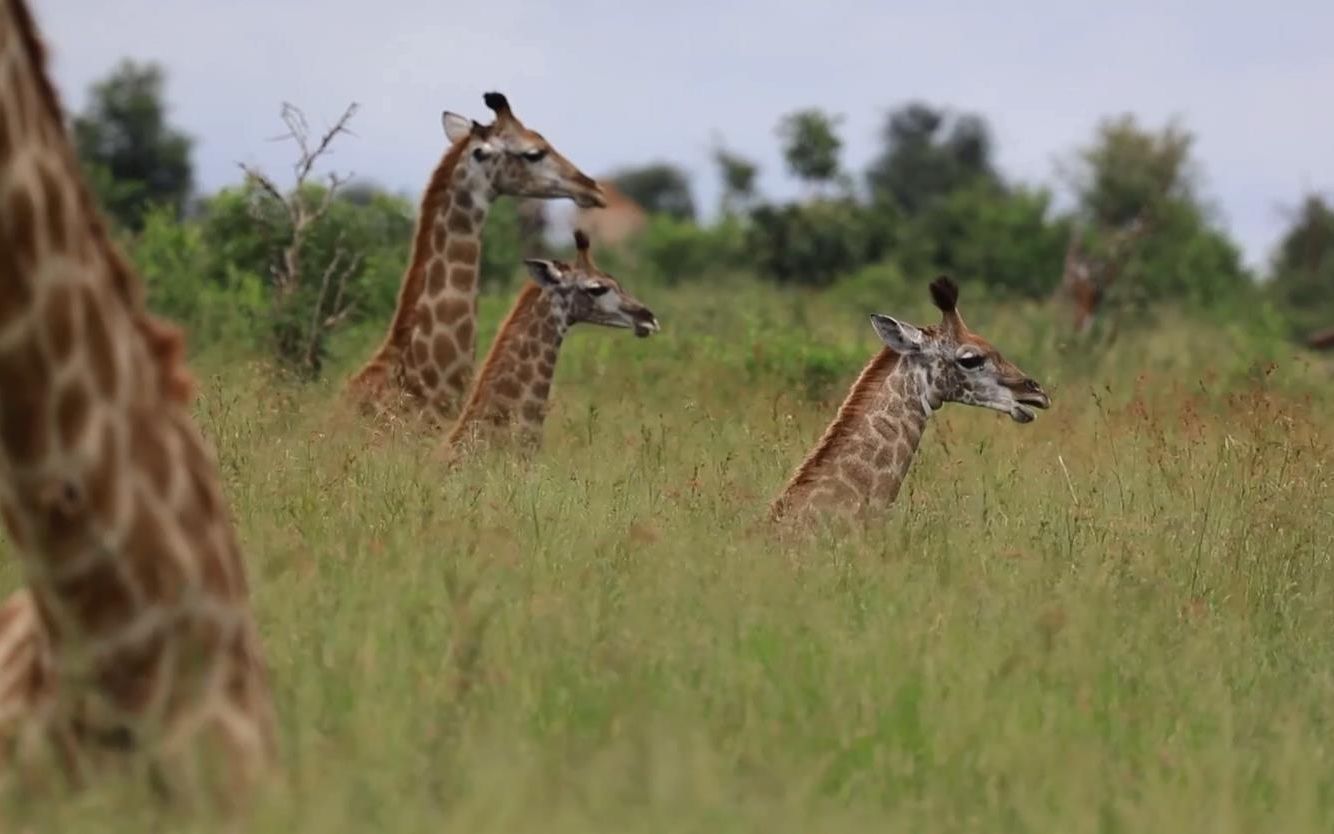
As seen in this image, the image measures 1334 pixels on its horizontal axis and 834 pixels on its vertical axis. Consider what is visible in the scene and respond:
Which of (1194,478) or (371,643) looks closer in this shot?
(371,643)

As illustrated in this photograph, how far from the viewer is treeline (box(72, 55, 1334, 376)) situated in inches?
696

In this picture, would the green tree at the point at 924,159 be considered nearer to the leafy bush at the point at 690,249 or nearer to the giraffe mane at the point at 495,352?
the leafy bush at the point at 690,249

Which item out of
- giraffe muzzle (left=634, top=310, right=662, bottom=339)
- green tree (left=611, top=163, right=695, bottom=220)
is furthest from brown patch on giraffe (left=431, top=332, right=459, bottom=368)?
green tree (left=611, top=163, right=695, bottom=220)

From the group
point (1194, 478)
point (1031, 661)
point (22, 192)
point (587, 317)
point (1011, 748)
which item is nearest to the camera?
point (22, 192)

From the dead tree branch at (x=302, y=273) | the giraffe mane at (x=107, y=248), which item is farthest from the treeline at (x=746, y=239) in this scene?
the giraffe mane at (x=107, y=248)

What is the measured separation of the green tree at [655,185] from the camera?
94.6 m

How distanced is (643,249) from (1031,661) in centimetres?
4044

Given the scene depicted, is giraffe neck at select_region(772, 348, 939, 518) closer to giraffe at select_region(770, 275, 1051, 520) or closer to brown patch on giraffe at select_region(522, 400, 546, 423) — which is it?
giraffe at select_region(770, 275, 1051, 520)

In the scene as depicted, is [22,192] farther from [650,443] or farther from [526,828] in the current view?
[650,443]

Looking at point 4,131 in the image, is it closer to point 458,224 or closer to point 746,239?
point 458,224

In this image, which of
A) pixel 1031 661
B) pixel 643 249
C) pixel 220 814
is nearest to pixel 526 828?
pixel 220 814

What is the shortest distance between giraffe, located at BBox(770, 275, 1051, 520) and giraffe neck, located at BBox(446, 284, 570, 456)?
231cm

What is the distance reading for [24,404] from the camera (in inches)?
169

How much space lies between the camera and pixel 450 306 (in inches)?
526
